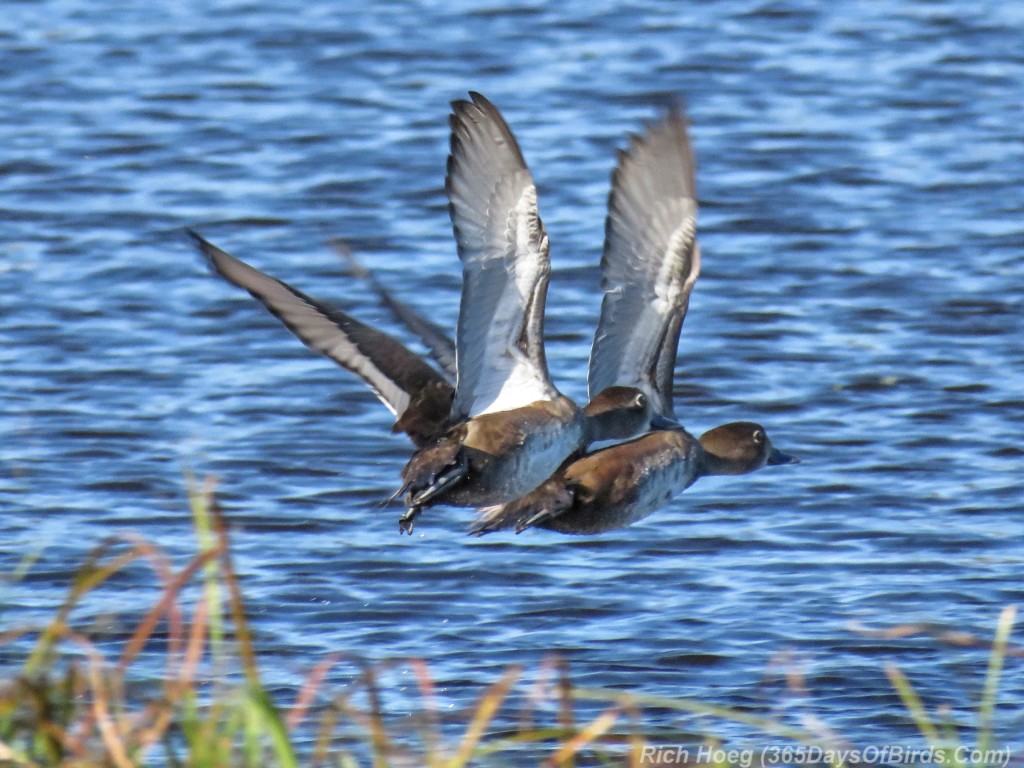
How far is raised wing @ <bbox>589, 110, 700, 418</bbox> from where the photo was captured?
6.78 meters

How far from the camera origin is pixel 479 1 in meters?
17.9

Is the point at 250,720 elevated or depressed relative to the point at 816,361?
elevated

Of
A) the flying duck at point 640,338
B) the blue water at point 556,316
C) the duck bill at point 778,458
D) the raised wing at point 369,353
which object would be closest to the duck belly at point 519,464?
the flying duck at point 640,338

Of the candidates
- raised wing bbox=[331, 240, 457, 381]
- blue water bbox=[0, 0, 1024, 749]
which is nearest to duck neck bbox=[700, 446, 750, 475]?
blue water bbox=[0, 0, 1024, 749]

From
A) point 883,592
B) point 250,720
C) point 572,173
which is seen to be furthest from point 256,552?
point 572,173

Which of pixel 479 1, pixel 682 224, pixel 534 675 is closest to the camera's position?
pixel 682 224

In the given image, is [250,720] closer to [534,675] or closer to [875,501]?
[534,675]

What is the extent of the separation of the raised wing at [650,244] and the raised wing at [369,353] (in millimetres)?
663

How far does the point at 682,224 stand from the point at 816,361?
4.17 meters

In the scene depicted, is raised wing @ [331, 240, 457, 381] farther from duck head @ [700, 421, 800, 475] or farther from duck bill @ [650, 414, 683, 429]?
duck head @ [700, 421, 800, 475]

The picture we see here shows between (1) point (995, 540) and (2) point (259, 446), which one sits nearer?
(1) point (995, 540)

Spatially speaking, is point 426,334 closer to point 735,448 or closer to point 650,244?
point 650,244

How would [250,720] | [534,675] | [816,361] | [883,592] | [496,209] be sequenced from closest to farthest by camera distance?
[250,720]
[496,209]
[534,675]
[883,592]
[816,361]

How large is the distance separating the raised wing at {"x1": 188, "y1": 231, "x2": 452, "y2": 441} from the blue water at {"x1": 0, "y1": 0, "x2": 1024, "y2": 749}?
116 centimetres
